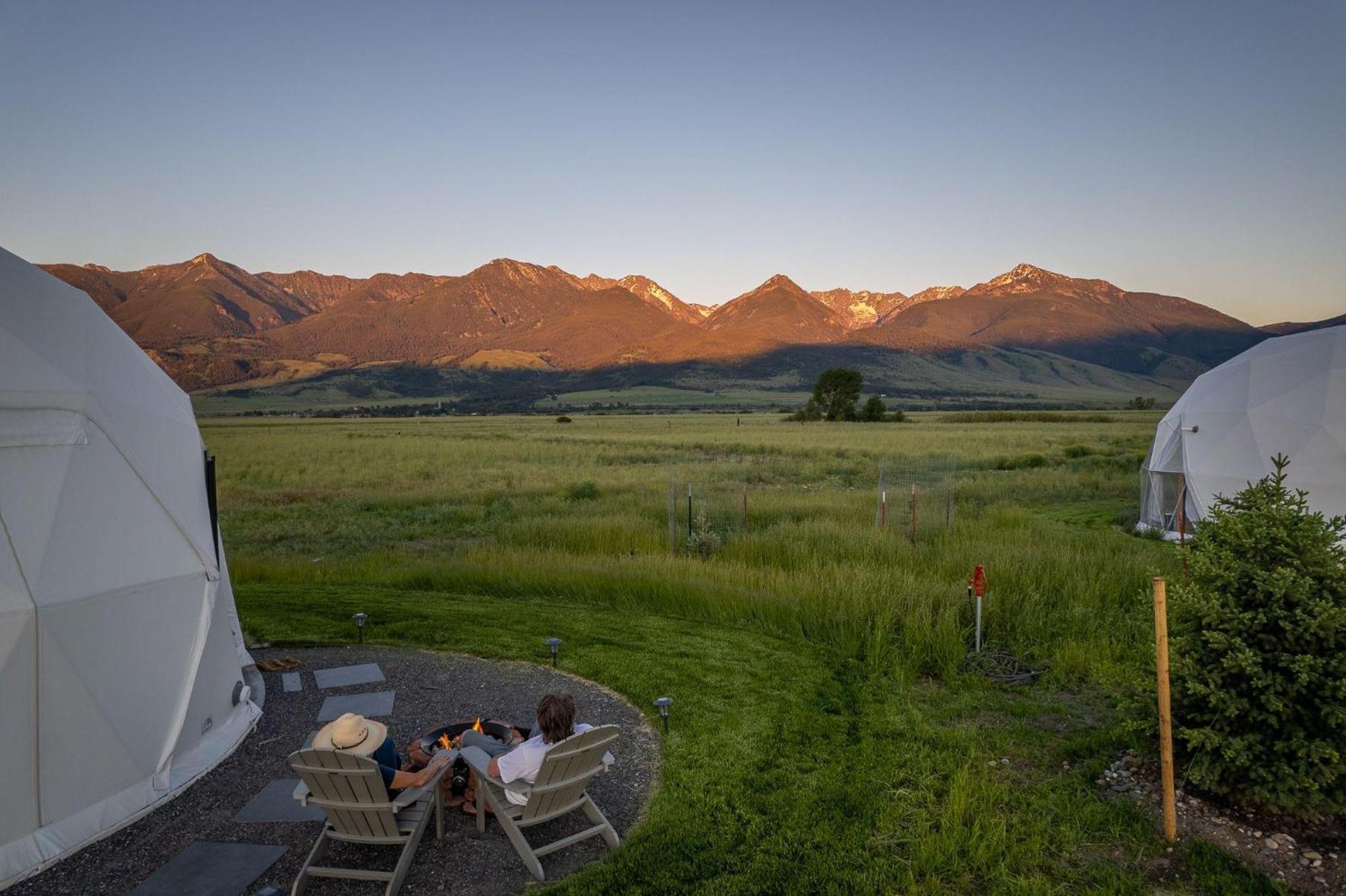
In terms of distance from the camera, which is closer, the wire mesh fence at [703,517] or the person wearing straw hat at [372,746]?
the person wearing straw hat at [372,746]

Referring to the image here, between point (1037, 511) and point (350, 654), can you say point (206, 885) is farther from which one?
point (1037, 511)

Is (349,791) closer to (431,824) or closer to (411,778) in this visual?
(411,778)

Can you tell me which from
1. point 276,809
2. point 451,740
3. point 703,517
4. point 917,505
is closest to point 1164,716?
point 451,740

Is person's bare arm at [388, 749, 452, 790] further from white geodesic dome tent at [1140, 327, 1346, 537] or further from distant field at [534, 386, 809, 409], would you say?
distant field at [534, 386, 809, 409]

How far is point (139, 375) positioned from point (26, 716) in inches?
132

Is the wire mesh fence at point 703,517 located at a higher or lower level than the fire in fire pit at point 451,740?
lower

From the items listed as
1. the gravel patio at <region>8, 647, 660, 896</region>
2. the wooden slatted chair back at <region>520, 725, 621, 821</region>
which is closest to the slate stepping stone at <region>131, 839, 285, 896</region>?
the gravel patio at <region>8, 647, 660, 896</region>

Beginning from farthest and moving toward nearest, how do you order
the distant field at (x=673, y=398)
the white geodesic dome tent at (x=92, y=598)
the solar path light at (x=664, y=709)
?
the distant field at (x=673, y=398)
the solar path light at (x=664, y=709)
the white geodesic dome tent at (x=92, y=598)

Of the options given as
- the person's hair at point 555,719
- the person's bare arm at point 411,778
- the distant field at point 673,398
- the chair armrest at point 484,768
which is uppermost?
the person's hair at point 555,719

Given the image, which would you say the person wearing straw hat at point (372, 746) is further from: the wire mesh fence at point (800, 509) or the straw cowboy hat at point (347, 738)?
the wire mesh fence at point (800, 509)

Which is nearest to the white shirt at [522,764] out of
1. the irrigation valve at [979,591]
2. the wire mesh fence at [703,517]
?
the irrigation valve at [979,591]

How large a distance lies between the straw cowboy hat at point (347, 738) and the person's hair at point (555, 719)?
36.3 inches

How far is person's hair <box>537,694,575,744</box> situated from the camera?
4520 mm

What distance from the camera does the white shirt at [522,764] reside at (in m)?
4.46
